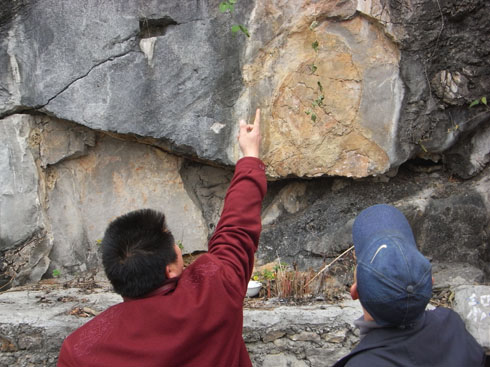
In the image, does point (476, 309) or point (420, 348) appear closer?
point (420, 348)

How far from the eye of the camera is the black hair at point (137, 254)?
4.53 feet

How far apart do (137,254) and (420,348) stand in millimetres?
800

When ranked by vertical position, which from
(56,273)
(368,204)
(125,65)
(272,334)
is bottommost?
(272,334)

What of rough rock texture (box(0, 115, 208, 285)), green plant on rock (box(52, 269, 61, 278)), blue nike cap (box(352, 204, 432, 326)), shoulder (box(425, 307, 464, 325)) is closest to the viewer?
blue nike cap (box(352, 204, 432, 326))

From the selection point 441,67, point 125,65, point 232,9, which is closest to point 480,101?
point 441,67

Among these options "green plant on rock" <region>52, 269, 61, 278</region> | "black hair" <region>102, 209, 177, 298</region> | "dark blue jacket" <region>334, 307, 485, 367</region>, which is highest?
"black hair" <region>102, 209, 177, 298</region>

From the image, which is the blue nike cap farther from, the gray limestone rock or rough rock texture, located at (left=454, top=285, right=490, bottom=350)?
the gray limestone rock

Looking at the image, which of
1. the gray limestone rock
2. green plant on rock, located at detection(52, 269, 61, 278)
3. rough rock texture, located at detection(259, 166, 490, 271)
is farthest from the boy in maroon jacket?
green plant on rock, located at detection(52, 269, 61, 278)

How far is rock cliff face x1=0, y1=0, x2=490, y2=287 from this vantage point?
127 inches

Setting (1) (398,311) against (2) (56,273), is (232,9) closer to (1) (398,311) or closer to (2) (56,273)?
(2) (56,273)

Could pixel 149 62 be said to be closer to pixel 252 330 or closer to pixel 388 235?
pixel 252 330

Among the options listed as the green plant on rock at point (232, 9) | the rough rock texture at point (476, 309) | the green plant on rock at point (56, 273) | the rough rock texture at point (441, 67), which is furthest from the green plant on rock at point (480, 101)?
the green plant on rock at point (56, 273)

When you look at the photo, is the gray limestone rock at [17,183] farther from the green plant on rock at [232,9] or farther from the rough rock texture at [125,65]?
the green plant on rock at [232,9]

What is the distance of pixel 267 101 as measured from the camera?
10.9 ft
